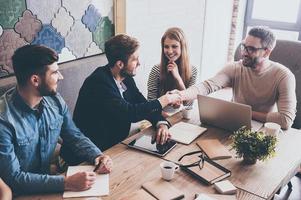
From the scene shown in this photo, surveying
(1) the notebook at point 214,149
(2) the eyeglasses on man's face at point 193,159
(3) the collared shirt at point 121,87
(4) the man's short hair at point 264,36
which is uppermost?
(4) the man's short hair at point 264,36

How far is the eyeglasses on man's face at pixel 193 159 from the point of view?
→ 1589mm

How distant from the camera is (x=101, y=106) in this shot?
6.72 feet

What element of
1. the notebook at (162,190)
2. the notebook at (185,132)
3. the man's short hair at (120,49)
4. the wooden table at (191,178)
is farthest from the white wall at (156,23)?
the notebook at (162,190)

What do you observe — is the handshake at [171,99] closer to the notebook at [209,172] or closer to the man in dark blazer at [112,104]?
the man in dark blazer at [112,104]

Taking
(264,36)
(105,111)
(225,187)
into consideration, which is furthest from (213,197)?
(264,36)

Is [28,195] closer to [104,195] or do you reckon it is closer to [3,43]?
[104,195]

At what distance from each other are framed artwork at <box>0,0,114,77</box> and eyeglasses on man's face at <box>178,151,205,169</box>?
123 centimetres

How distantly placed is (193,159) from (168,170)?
0.24 metres

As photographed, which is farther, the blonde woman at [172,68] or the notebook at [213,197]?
the blonde woman at [172,68]

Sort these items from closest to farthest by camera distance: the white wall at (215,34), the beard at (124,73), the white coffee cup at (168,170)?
the white coffee cup at (168,170)
the beard at (124,73)
the white wall at (215,34)

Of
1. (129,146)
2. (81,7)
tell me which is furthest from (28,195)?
(81,7)

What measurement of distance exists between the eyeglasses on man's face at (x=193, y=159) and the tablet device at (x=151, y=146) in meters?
0.10

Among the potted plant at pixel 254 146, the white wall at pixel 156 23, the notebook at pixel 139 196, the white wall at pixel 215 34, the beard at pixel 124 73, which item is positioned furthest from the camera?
the white wall at pixel 215 34

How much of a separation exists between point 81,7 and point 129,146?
124 cm
